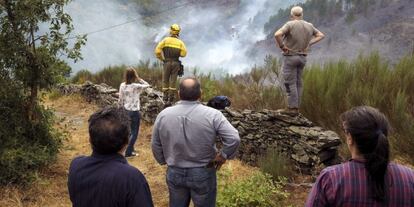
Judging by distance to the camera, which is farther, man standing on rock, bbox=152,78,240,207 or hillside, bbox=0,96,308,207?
hillside, bbox=0,96,308,207

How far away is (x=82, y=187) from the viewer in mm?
2465

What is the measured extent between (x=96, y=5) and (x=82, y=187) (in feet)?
268

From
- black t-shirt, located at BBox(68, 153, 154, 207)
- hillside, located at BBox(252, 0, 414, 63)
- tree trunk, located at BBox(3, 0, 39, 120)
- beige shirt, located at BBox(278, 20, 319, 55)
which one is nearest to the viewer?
black t-shirt, located at BBox(68, 153, 154, 207)

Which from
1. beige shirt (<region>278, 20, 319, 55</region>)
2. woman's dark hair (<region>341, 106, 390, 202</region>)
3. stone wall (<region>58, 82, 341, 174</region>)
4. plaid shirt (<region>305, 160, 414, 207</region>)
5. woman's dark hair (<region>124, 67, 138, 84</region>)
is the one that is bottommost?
stone wall (<region>58, 82, 341, 174</region>)

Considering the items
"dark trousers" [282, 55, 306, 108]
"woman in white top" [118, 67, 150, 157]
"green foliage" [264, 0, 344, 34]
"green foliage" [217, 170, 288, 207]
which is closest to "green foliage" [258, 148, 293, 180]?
"green foliage" [217, 170, 288, 207]

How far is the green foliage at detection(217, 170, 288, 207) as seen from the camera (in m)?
5.01

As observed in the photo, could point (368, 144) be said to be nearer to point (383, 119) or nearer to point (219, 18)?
point (383, 119)

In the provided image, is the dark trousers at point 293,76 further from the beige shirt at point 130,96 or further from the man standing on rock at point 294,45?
the beige shirt at point 130,96

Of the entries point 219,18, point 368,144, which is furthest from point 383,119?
point 219,18

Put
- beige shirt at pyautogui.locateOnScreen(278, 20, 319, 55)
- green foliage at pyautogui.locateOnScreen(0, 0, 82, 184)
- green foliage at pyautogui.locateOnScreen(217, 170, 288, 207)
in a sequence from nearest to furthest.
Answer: green foliage at pyautogui.locateOnScreen(217, 170, 288, 207) → green foliage at pyautogui.locateOnScreen(0, 0, 82, 184) → beige shirt at pyautogui.locateOnScreen(278, 20, 319, 55)

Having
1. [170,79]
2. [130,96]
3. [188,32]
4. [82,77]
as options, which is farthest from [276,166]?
[188,32]

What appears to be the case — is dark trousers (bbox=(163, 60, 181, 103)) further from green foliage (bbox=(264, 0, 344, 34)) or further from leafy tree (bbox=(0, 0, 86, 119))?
green foliage (bbox=(264, 0, 344, 34))

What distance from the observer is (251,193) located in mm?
5070

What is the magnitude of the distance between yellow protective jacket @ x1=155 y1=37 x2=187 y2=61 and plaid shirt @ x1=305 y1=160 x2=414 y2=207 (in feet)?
23.8
